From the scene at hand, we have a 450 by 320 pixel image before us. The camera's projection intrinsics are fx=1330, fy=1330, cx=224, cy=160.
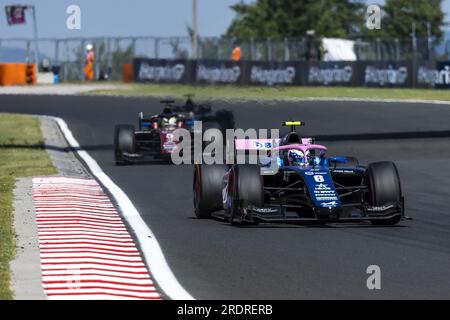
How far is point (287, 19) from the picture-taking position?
100 m

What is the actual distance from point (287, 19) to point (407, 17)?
29.8 feet

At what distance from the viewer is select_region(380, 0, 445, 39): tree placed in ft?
316

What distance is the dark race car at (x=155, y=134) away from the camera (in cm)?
2264

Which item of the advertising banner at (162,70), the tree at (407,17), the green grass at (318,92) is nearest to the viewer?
the green grass at (318,92)

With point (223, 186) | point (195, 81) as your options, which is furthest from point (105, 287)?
point (195, 81)

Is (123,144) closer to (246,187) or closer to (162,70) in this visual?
(246,187)

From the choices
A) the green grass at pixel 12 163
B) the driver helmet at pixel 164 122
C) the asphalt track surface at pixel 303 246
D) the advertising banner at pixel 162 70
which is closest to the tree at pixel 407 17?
the advertising banner at pixel 162 70

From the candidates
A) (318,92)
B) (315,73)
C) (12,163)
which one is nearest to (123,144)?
(12,163)

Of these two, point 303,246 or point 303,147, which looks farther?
point 303,147

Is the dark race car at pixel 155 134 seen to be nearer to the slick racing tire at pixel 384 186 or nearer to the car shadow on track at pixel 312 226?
the car shadow on track at pixel 312 226

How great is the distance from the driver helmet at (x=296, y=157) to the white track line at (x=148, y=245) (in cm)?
173

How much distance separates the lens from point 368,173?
13.6m

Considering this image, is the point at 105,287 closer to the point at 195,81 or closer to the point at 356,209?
the point at 356,209

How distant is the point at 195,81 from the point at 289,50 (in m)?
8.75
